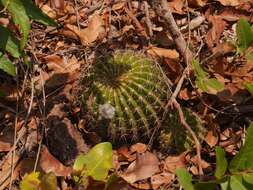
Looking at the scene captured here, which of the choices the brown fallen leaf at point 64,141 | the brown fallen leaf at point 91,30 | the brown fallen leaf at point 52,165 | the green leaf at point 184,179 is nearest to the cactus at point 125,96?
the brown fallen leaf at point 64,141

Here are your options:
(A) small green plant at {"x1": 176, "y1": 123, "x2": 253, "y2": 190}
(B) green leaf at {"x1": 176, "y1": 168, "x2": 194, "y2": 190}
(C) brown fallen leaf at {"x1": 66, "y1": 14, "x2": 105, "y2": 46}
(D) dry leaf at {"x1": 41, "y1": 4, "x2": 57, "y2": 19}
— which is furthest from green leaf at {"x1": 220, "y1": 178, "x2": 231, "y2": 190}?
(D) dry leaf at {"x1": 41, "y1": 4, "x2": 57, "y2": 19}

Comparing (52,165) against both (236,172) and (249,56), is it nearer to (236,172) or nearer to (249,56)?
(236,172)

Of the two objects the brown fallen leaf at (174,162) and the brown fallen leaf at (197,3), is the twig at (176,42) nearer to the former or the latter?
the brown fallen leaf at (174,162)

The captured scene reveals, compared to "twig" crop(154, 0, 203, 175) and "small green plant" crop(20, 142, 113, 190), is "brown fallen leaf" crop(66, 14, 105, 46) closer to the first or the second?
"twig" crop(154, 0, 203, 175)

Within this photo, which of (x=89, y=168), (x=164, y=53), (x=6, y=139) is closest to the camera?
(x=89, y=168)

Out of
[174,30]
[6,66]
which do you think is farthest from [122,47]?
[6,66]

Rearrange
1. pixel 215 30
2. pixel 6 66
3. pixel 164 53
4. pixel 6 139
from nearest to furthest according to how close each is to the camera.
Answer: pixel 6 66 < pixel 6 139 < pixel 164 53 < pixel 215 30

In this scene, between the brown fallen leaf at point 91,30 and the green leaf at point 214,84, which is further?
the brown fallen leaf at point 91,30
